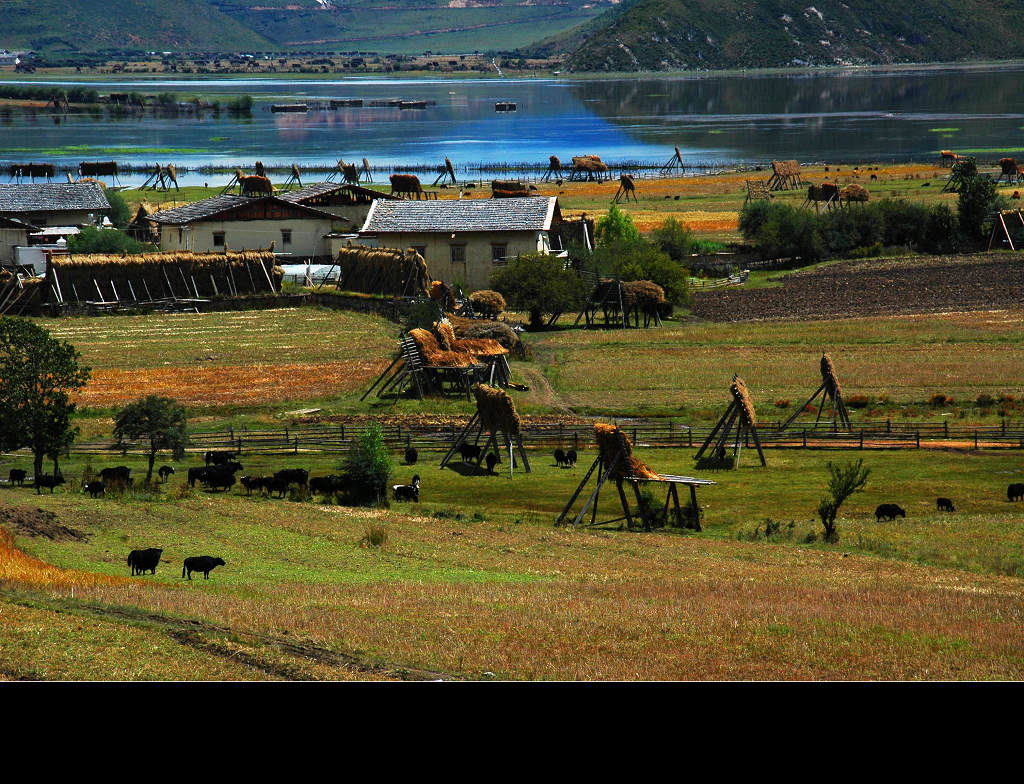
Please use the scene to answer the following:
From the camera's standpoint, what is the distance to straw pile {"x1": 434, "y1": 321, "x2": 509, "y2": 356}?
4691 centimetres

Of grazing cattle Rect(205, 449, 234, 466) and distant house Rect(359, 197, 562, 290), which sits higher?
distant house Rect(359, 197, 562, 290)

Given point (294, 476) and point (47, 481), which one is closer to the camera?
point (47, 481)

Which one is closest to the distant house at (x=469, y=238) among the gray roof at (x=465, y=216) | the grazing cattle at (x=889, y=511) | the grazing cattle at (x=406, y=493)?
the gray roof at (x=465, y=216)

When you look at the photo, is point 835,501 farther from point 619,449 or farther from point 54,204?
point 54,204

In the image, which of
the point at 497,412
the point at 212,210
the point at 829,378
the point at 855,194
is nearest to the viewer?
the point at 497,412

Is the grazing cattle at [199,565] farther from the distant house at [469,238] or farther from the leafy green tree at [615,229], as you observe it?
the leafy green tree at [615,229]

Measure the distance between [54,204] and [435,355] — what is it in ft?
143

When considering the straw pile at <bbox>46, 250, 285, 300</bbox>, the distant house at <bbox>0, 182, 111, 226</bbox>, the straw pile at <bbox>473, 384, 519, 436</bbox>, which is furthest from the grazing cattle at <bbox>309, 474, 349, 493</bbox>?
the distant house at <bbox>0, 182, 111, 226</bbox>

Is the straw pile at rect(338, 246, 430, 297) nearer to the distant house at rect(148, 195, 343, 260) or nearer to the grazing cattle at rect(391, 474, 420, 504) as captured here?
the distant house at rect(148, 195, 343, 260)

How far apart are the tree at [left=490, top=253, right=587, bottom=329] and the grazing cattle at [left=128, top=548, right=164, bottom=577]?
40723 millimetres

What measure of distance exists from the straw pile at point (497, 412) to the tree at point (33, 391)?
10864mm

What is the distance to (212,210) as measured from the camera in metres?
76.4

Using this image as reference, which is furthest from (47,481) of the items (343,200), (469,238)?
(343,200)
